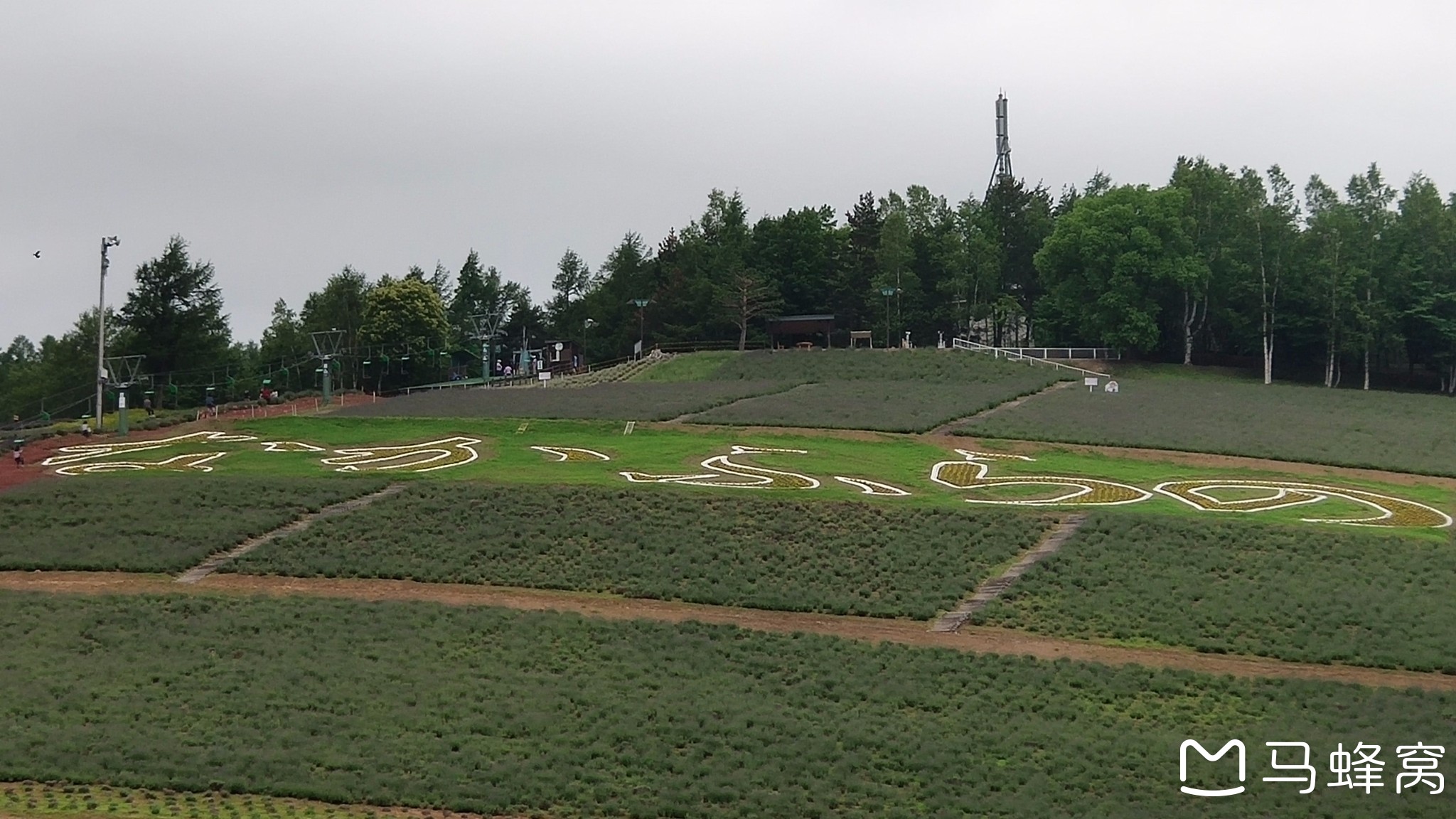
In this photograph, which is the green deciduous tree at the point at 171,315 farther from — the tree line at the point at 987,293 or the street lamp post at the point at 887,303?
the street lamp post at the point at 887,303

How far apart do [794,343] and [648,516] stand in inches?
2828

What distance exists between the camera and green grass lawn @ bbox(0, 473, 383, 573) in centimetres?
4588

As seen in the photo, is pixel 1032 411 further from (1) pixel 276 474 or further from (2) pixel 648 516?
(1) pixel 276 474

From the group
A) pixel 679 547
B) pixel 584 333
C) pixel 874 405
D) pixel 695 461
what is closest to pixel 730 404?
pixel 874 405

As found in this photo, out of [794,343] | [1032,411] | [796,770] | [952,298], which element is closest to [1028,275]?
[952,298]

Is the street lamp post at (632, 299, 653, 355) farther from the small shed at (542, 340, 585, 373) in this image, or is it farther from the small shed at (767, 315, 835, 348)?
the small shed at (767, 315, 835, 348)

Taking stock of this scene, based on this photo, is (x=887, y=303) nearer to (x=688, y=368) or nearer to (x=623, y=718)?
(x=688, y=368)

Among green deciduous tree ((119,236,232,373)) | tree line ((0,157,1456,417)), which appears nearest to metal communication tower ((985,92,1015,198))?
tree line ((0,157,1456,417))

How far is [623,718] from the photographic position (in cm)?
3173

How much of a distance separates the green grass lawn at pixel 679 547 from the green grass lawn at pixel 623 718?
392 cm

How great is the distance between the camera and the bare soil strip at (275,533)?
44.7 meters

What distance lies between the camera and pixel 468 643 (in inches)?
1467

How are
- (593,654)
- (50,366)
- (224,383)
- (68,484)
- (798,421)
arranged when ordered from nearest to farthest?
(593,654) → (68,484) → (798,421) → (224,383) → (50,366)

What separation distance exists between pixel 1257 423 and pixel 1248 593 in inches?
1252
